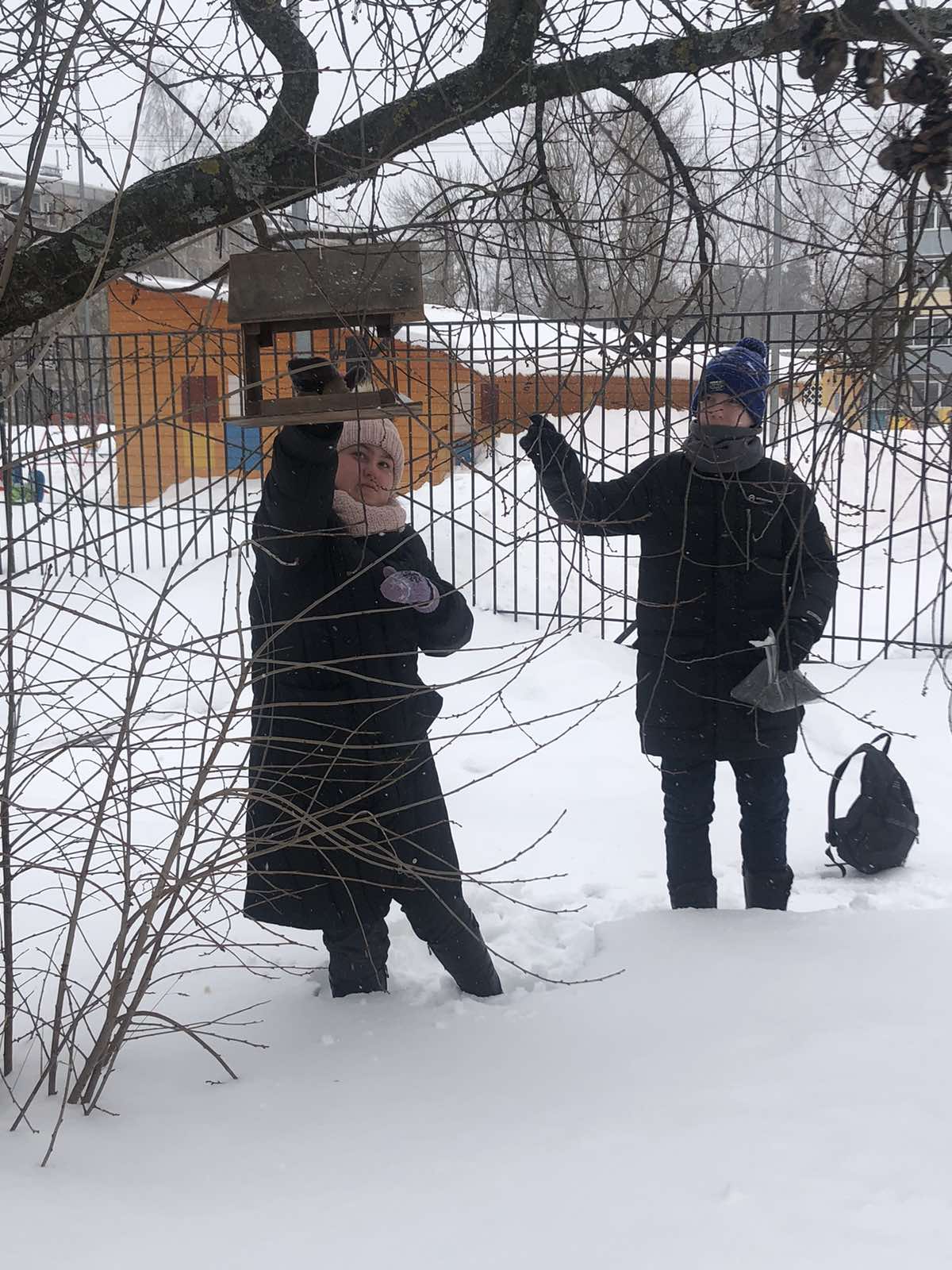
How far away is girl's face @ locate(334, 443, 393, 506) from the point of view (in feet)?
8.95

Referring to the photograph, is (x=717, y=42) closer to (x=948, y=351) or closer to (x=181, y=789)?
(x=948, y=351)

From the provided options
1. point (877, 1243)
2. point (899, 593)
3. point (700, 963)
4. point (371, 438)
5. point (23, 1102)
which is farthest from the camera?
point (899, 593)

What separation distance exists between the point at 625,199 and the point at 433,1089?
2.14 meters

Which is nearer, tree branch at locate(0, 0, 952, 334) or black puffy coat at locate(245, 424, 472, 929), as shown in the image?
tree branch at locate(0, 0, 952, 334)

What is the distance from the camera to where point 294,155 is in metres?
2.19

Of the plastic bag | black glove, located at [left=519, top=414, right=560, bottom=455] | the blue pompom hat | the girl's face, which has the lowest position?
the plastic bag

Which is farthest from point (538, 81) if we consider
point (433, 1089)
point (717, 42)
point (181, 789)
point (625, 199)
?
point (433, 1089)

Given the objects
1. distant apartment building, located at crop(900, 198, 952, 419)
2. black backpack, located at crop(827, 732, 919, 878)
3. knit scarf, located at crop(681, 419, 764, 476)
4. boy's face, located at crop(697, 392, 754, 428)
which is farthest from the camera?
black backpack, located at crop(827, 732, 919, 878)

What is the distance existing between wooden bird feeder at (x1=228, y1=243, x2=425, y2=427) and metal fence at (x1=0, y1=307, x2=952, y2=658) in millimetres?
102

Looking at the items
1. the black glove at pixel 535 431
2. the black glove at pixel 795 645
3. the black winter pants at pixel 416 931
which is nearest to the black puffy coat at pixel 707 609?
the black glove at pixel 795 645

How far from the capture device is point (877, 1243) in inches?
73.8

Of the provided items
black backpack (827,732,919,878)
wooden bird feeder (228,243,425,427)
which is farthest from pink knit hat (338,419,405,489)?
black backpack (827,732,919,878)

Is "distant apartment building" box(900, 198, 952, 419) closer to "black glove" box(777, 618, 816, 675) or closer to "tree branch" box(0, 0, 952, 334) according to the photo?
"tree branch" box(0, 0, 952, 334)

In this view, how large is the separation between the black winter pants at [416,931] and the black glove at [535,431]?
1184mm
